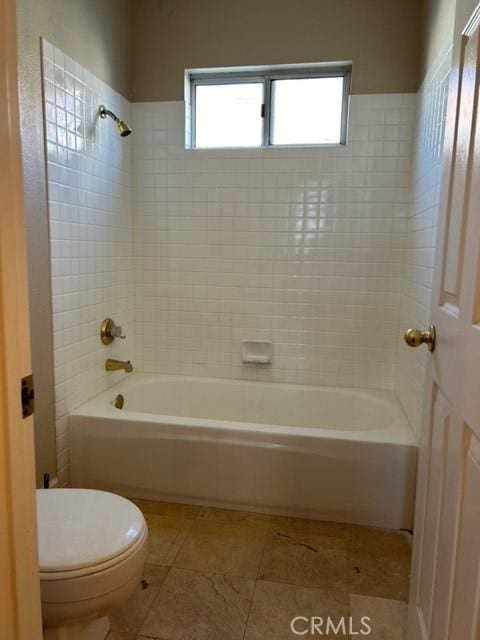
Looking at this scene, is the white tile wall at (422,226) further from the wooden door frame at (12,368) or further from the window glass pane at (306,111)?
the wooden door frame at (12,368)

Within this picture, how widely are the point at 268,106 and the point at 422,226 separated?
1196 mm

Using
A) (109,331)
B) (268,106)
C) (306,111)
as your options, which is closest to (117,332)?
(109,331)

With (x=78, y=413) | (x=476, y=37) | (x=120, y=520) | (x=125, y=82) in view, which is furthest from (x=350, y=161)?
(x=120, y=520)

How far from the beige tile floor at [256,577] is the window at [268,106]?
6.83ft

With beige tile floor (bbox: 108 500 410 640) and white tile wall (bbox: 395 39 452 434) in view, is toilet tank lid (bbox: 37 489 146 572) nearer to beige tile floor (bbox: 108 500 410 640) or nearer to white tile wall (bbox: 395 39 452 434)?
beige tile floor (bbox: 108 500 410 640)

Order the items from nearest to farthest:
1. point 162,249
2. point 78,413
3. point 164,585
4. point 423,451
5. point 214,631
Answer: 1. point 423,451
2. point 214,631
3. point 164,585
4. point 78,413
5. point 162,249

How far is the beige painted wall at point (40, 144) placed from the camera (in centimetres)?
173

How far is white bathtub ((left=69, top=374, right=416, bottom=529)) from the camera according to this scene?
193cm

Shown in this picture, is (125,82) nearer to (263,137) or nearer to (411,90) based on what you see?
(263,137)

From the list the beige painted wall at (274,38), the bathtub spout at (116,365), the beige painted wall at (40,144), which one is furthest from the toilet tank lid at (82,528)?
the beige painted wall at (274,38)

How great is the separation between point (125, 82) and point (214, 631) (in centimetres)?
275

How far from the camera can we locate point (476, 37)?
2.87 feet

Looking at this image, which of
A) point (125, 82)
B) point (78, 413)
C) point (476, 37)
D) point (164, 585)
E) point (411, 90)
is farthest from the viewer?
point (125, 82)

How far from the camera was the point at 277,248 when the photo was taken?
2641 millimetres
